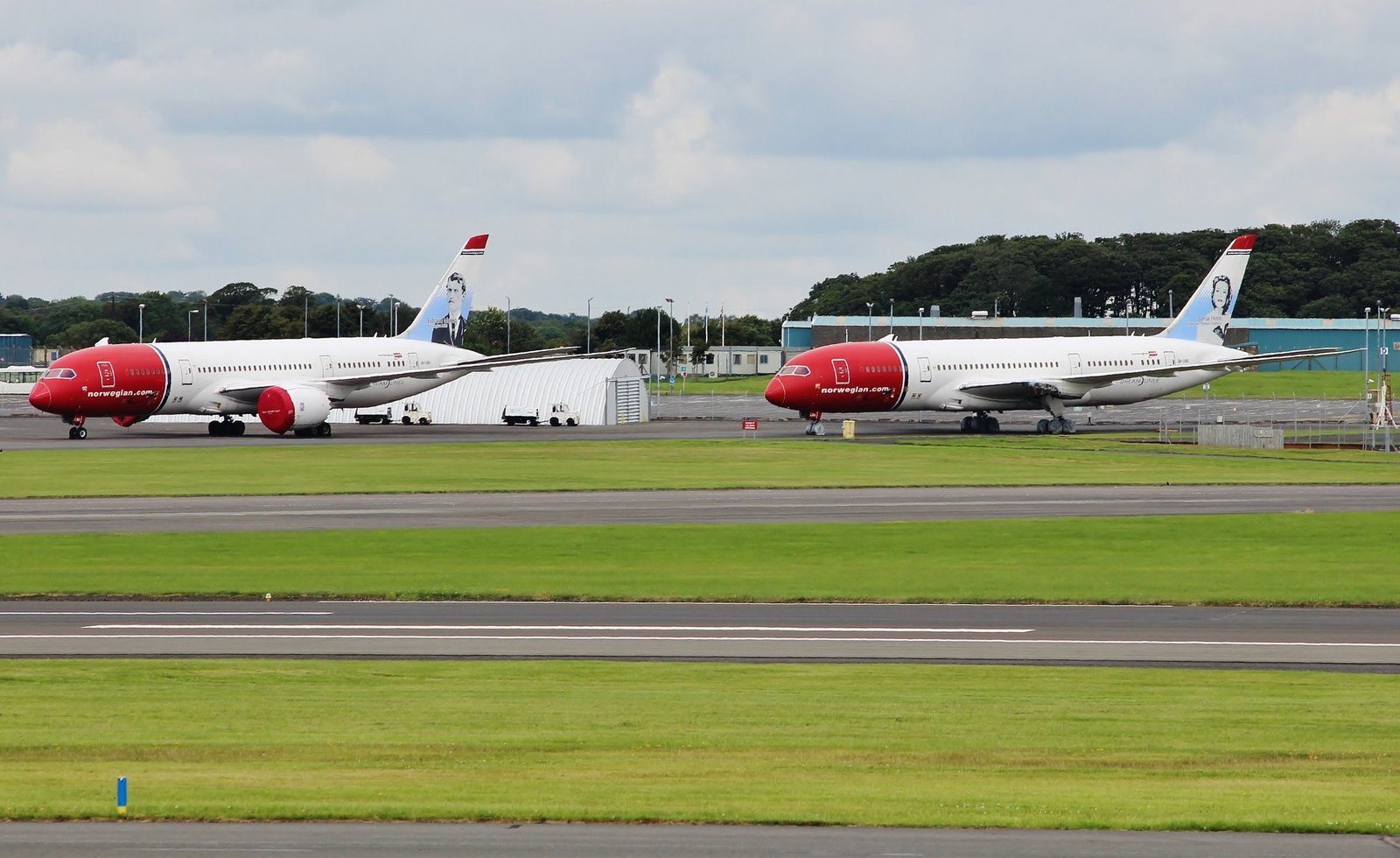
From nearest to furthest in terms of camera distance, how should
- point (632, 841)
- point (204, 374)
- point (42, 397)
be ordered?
point (632, 841), point (42, 397), point (204, 374)

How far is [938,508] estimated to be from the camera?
48.9 meters

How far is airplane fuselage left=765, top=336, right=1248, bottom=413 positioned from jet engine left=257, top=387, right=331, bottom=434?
2379 cm

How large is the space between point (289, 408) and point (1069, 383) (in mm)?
42050

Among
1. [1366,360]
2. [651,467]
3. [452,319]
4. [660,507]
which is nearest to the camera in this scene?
[660,507]

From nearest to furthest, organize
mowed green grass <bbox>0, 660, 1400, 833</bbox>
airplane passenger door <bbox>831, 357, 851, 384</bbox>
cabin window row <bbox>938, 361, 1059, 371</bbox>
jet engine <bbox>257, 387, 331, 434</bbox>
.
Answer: mowed green grass <bbox>0, 660, 1400, 833</bbox>
jet engine <bbox>257, 387, 331, 434</bbox>
airplane passenger door <bbox>831, 357, 851, 384</bbox>
cabin window row <bbox>938, 361, 1059, 371</bbox>

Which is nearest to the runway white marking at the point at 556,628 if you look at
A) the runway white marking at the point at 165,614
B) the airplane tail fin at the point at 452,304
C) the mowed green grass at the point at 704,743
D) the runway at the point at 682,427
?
the runway white marking at the point at 165,614

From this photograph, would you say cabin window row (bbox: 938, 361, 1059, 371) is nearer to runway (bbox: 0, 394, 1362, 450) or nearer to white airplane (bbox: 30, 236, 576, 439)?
runway (bbox: 0, 394, 1362, 450)

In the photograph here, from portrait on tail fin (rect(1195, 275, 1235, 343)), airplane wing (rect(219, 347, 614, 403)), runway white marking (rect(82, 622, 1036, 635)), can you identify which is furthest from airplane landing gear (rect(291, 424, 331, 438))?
runway white marking (rect(82, 622, 1036, 635))

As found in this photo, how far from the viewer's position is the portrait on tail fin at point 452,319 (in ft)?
330

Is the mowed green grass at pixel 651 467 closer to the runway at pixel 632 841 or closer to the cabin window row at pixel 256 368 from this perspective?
the cabin window row at pixel 256 368

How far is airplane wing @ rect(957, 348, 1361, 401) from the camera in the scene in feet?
294

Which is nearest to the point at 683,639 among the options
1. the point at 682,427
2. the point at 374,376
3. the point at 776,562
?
the point at 776,562

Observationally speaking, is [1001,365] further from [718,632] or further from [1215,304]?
[718,632]

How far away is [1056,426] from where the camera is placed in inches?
3610
